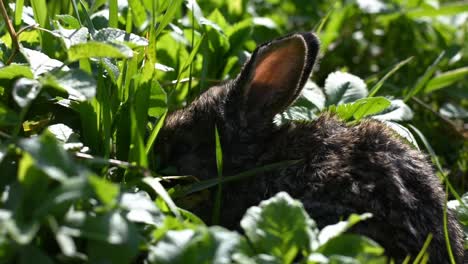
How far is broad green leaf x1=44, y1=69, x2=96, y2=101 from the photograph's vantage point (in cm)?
288

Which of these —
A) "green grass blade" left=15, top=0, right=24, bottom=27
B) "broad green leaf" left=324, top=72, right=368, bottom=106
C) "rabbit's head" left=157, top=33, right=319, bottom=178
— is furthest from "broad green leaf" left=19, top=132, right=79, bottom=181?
"broad green leaf" left=324, top=72, right=368, bottom=106

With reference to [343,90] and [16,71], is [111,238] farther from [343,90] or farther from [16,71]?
[343,90]

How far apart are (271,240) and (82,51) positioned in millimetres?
1018

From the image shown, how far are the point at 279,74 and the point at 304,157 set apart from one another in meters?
0.46

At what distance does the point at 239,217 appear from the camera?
397 cm

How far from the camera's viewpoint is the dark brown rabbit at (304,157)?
12.2 feet

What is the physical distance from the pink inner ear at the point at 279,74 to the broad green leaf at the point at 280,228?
4.78ft

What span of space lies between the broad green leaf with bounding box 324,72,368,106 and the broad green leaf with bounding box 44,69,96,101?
6.41 feet

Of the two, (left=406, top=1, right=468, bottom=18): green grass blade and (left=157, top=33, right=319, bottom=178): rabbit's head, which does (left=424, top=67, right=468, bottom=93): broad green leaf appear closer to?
(left=406, top=1, right=468, bottom=18): green grass blade

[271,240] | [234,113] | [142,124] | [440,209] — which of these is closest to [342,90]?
[234,113]

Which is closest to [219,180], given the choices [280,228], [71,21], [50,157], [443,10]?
[280,228]

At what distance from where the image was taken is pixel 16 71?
10.7 ft

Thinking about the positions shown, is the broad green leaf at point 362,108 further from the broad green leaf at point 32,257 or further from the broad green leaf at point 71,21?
the broad green leaf at point 32,257

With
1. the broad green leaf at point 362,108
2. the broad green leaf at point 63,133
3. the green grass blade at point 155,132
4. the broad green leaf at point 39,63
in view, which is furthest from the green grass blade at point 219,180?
the broad green leaf at point 362,108
